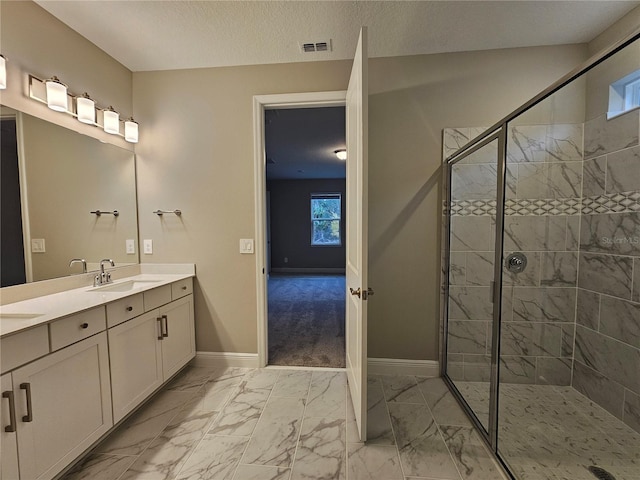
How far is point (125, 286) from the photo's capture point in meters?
2.04

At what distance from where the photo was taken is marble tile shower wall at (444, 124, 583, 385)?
1.90m

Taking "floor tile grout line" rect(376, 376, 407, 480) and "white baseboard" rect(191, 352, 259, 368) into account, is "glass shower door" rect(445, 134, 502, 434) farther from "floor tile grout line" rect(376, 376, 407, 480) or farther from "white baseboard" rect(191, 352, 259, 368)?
"white baseboard" rect(191, 352, 259, 368)

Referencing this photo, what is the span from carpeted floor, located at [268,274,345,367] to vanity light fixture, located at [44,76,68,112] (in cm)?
245

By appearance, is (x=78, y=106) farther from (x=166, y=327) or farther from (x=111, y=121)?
(x=166, y=327)

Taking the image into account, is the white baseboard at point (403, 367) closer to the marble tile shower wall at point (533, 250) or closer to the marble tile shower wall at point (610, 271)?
the marble tile shower wall at point (533, 250)

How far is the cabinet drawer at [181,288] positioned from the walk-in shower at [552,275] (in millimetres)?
2161

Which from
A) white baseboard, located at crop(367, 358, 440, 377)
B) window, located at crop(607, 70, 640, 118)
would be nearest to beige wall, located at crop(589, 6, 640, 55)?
window, located at crop(607, 70, 640, 118)

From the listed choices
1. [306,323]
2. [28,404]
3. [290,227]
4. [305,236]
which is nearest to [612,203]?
[306,323]

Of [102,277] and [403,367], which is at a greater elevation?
[102,277]

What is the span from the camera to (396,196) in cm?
219

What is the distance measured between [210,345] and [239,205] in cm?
128

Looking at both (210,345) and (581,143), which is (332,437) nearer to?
(210,345)

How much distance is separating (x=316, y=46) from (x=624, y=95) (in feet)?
6.67

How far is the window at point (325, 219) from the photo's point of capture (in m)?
7.21
